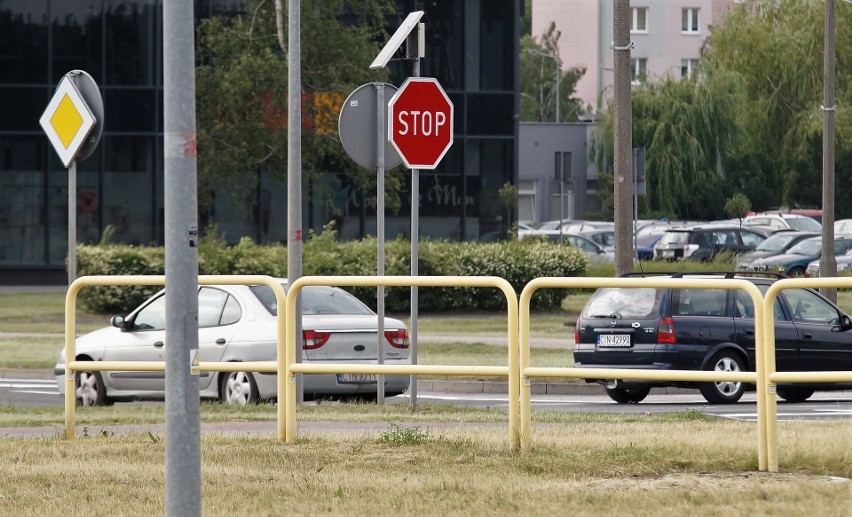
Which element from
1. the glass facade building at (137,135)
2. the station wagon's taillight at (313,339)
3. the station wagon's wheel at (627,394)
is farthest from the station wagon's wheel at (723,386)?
the glass facade building at (137,135)

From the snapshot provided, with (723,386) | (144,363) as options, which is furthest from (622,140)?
(144,363)

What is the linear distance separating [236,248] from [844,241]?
1976cm

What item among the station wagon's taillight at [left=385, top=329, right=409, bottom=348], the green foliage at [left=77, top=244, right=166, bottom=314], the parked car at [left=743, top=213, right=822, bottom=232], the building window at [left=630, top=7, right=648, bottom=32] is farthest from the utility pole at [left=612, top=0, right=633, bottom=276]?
the building window at [left=630, top=7, right=648, bottom=32]

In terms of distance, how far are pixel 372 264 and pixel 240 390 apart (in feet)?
49.8

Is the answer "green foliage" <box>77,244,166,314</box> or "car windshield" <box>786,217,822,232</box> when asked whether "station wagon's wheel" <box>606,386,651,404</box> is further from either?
"car windshield" <box>786,217,822,232</box>

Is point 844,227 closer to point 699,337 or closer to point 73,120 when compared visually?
point 699,337

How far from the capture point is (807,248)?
4091cm

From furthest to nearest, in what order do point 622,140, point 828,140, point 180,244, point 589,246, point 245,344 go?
point 589,246 → point 828,140 → point 622,140 → point 245,344 → point 180,244

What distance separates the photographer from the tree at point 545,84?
10138 centimetres

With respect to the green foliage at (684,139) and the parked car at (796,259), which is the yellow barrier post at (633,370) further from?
the green foliage at (684,139)

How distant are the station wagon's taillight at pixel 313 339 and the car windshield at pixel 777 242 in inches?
1167

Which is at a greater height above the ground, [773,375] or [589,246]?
[589,246]

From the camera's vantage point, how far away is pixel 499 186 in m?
42.2

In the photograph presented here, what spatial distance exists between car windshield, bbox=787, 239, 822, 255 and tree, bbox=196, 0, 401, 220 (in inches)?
605
